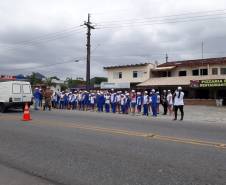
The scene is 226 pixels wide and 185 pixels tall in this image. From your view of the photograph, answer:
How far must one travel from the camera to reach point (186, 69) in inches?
1866

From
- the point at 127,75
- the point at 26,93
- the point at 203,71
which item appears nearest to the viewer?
the point at 26,93

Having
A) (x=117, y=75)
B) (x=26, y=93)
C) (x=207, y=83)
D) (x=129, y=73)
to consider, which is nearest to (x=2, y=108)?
(x=26, y=93)

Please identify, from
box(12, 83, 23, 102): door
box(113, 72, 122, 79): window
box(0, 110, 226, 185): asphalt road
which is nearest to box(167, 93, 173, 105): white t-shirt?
box(12, 83, 23, 102): door

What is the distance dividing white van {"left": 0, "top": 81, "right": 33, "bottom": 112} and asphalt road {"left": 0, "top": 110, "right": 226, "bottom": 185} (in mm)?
11634

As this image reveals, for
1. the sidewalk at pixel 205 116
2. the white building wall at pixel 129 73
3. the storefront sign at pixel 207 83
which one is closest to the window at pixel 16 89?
the sidewalk at pixel 205 116

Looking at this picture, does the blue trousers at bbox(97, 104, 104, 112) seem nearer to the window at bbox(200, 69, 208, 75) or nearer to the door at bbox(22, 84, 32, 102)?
the door at bbox(22, 84, 32, 102)

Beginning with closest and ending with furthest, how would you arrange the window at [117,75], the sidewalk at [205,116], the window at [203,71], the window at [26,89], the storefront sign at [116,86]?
1. the sidewalk at [205,116]
2. the window at [26,89]
3. the window at [203,71]
4. the storefront sign at [116,86]
5. the window at [117,75]

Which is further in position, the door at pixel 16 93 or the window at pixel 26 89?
the window at pixel 26 89

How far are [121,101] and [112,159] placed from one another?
56.4 feet

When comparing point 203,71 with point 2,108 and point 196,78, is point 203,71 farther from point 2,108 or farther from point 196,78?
point 2,108

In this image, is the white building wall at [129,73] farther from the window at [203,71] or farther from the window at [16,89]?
the window at [16,89]

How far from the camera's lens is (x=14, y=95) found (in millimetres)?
23141

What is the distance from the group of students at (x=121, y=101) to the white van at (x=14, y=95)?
18.2 ft

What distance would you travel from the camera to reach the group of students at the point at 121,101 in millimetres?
23141
